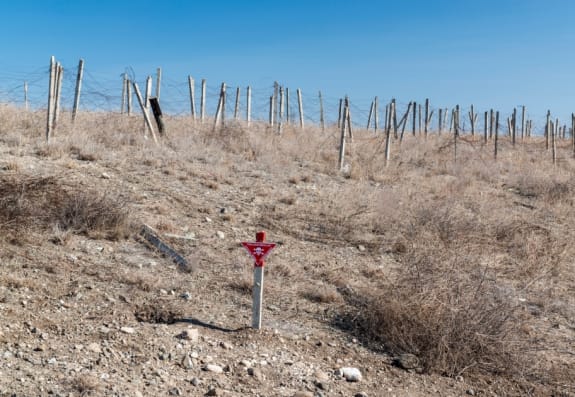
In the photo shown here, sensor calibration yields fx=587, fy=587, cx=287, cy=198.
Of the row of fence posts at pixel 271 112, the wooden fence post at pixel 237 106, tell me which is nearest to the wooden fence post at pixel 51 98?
the row of fence posts at pixel 271 112

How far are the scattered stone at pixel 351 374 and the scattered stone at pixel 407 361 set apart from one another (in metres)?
0.52

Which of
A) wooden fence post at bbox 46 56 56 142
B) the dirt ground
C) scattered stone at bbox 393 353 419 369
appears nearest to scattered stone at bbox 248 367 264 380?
the dirt ground

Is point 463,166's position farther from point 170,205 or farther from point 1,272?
point 1,272

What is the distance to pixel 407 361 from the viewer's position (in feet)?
18.5

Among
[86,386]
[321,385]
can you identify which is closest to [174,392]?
[86,386]

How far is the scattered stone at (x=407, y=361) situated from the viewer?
559cm

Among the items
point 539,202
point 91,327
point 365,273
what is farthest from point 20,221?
point 539,202

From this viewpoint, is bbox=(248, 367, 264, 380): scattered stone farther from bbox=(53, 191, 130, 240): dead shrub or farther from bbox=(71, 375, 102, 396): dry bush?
bbox=(53, 191, 130, 240): dead shrub

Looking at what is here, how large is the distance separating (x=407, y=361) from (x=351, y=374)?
2.31 feet

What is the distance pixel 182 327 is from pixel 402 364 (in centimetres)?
213

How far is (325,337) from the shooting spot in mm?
5980

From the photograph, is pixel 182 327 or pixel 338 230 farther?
pixel 338 230

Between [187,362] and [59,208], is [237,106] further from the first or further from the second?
[187,362]

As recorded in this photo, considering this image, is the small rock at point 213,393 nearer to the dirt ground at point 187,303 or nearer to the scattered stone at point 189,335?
the dirt ground at point 187,303
